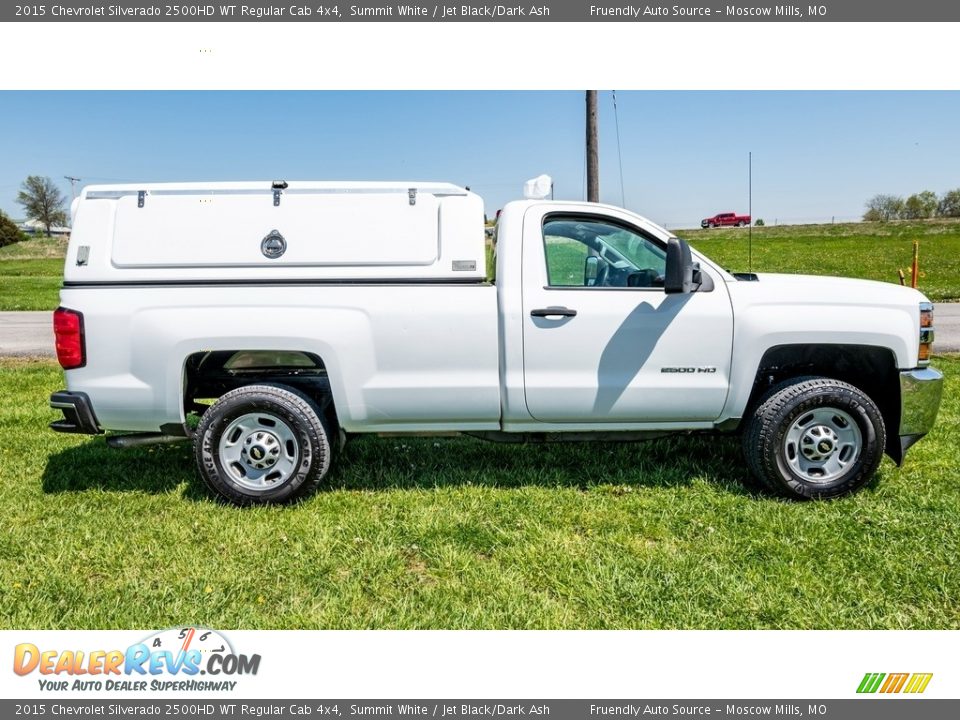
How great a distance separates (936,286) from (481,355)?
72.5 feet

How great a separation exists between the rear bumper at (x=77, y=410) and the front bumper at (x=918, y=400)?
5111 millimetres

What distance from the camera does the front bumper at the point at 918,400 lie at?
452 centimetres

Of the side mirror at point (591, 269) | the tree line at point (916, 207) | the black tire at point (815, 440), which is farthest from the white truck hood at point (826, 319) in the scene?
the tree line at point (916, 207)

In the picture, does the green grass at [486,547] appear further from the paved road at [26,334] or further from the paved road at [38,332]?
the paved road at [26,334]

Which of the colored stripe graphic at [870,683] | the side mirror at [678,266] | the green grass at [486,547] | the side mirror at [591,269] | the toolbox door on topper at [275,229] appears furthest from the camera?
the side mirror at [591,269]

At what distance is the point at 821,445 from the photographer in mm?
4555

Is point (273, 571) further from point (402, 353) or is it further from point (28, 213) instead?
point (28, 213)

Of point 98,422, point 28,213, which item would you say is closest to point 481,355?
point 98,422

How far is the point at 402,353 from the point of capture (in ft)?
14.5

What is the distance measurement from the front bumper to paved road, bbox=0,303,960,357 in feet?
22.0

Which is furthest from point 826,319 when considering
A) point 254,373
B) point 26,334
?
point 26,334

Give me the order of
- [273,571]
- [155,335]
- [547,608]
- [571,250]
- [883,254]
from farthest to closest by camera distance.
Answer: [883,254] < [571,250] < [155,335] < [273,571] < [547,608]

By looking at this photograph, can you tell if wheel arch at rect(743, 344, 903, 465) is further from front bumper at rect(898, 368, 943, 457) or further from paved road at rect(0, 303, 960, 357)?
paved road at rect(0, 303, 960, 357)

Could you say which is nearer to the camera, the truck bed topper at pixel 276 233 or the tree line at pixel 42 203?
the truck bed topper at pixel 276 233
